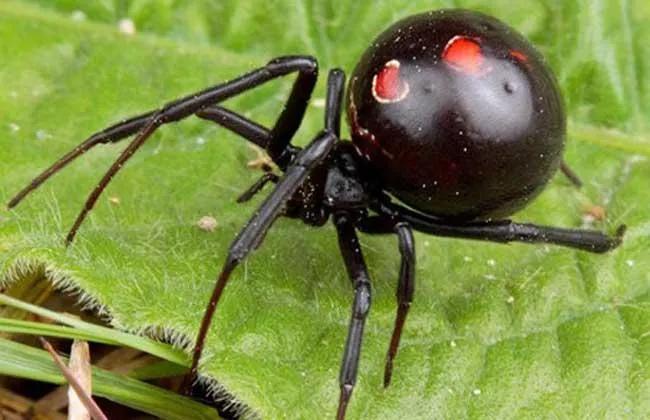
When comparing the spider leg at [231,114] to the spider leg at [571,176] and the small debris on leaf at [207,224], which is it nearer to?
the small debris on leaf at [207,224]

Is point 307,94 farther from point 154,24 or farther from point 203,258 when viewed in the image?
point 154,24

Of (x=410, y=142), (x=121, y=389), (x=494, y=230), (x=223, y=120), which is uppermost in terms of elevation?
(x=223, y=120)

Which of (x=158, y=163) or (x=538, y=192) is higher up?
(x=158, y=163)

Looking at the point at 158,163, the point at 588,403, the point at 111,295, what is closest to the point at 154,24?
the point at 158,163

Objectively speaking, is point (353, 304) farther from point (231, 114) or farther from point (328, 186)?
point (231, 114)

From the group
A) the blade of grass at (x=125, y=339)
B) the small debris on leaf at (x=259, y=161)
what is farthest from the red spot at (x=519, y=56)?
the blade of grass at (x=125, y=339)

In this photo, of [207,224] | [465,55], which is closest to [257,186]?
[207,224]

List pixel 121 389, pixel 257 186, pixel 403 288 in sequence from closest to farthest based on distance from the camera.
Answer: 1. pixel 403 288
2. pixel 121 389
3. pixel 257 186
